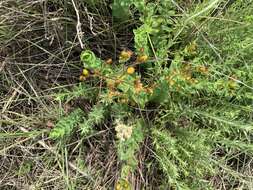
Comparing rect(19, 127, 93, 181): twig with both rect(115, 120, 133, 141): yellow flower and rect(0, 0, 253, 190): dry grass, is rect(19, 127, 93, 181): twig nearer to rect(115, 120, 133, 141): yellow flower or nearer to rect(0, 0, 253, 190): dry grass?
rect(0, 0, 253, 190): dry grass

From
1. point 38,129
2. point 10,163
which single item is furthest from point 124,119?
point 10,163

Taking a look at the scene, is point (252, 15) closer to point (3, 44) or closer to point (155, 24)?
point (155, 24)

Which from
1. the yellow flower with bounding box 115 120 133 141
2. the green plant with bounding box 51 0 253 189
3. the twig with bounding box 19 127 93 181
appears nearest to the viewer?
the yellow flower with bounding box 115 120 133 141

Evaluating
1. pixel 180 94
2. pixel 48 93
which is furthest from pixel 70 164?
pixel 180 94

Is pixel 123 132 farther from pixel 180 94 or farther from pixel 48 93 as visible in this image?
pixel 48 93

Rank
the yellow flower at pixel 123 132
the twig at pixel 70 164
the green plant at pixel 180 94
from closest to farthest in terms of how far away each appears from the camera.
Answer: the yellow flower at pixel 123 132 < the green plant at pixel 180 94 < the twig at pixel 70 164

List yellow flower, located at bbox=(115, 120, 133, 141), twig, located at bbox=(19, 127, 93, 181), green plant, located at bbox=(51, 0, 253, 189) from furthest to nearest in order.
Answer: twig, located at bbox=(19, 127, 93, 181) < green plant, located at bbox=(51, 0, 253, 189) < yellow flower, located at bbox=(115, 120, 133, 141)

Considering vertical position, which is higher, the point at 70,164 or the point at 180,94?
the point at 180,94

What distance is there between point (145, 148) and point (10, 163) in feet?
2.07

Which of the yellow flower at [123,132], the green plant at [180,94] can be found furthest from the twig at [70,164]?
the yellow flower at [123,132]

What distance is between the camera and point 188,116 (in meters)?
2.01

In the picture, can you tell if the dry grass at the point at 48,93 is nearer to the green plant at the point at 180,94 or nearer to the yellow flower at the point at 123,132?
the green plant at the point at 180,94

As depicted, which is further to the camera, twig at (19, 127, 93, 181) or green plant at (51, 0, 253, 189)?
twig at (19, 127, 93, 181)

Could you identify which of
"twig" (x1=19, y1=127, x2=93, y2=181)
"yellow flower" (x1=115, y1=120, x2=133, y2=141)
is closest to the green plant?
"yellow flower" (x1=115, y1=120, x2=133, y2=141)
